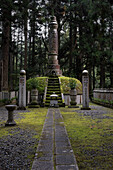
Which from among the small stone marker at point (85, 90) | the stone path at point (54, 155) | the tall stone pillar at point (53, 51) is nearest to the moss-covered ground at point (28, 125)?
the stone path at point (54, 155)

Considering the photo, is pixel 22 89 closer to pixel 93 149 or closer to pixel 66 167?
pixel 93 149

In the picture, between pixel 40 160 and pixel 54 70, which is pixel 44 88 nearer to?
pixel 54 70

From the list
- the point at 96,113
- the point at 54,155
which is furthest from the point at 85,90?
the point at 54,155

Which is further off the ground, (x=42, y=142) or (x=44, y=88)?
(x=44, y=88)

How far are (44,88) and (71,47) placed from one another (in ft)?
41.2

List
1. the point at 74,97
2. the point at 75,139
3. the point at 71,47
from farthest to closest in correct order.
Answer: the point at 71,47 → the point at 74,97 → the point at 75,139

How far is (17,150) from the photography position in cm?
382

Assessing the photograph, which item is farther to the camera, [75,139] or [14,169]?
[75,139]

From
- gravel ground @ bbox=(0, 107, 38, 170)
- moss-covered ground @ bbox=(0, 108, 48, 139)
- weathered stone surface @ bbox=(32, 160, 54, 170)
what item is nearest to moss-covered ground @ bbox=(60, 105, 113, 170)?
weathered stone surface @ bbox=(32, 160, 54, 170)

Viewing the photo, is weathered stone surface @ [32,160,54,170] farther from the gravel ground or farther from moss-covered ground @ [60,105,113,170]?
moss-covered ground @ [60,105,113,170]

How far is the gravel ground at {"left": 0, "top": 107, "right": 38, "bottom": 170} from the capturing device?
3041 millimetres

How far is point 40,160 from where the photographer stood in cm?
311

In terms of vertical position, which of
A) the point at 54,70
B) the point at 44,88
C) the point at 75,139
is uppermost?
the point at 54,70

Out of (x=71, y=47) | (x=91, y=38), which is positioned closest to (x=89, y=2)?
(x=91, y=38)
